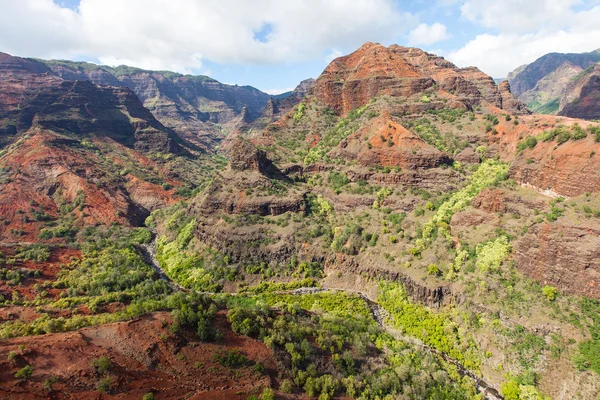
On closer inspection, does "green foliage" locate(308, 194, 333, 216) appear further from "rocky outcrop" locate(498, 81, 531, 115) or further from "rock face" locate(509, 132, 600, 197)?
Answer: "rocky outcrop" locate(498, 81, 531, 115)

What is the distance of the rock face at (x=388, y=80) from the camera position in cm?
8069

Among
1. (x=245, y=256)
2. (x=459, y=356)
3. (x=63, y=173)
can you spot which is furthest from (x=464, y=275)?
(x=63, y=173)

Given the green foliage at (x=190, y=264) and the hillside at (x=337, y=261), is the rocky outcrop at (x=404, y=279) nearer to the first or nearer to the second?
the hillside at (x=337, y=261)

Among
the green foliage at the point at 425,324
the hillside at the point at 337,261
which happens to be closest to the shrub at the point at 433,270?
the hillside at the point at 337,261

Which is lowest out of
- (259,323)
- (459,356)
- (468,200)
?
(459,356)

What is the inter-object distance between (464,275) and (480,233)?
7251 millimetres

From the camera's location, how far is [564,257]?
33.9m

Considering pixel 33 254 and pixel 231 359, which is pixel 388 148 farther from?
pixel 33 254

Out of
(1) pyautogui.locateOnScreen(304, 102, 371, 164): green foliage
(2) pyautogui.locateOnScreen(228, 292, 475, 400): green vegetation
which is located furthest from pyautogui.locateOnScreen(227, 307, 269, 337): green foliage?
(1) pyautogui.locateOnScreen(304, 102, 371, 164): green foliage

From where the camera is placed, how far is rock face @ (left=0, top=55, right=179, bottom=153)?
110 m

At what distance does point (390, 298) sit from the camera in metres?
45.3

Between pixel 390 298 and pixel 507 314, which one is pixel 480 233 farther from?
pixel 390 298

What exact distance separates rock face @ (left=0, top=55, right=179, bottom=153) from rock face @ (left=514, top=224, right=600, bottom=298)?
417ft

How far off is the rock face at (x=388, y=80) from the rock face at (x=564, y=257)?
4808cm
